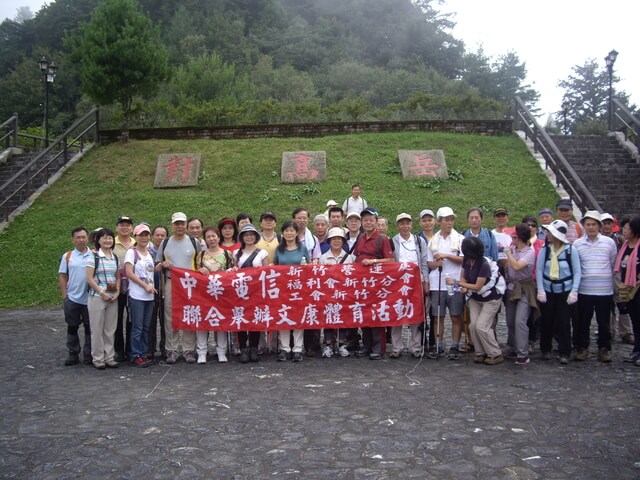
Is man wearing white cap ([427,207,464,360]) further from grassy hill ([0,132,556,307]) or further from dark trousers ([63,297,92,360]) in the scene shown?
grassy hill ([0,132,556,307])

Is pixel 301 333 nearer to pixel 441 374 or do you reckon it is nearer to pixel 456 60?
pixel 441 374

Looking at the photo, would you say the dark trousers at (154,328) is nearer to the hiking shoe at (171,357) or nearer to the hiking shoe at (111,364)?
the hiking shoe at (171,357)

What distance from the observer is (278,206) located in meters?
13.1

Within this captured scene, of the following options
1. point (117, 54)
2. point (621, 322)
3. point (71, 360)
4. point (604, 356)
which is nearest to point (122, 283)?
point (71, 360)

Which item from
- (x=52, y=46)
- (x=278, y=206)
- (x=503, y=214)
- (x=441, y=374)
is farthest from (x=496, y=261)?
(x=52, y=46)

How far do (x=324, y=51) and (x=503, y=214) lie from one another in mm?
41253

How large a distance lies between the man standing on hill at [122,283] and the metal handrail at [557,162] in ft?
29.5

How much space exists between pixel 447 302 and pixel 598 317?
1635mm

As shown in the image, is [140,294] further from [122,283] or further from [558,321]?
[558,321]

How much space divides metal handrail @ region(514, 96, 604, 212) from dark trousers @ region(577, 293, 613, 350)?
5564 millimetres

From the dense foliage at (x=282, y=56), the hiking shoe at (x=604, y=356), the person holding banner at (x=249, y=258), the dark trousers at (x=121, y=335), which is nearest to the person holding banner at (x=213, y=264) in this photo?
the person holding banner at (x=249, y=258)

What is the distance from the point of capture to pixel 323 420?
4227 mm

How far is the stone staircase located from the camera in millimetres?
12977

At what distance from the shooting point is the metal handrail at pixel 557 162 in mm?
11641
